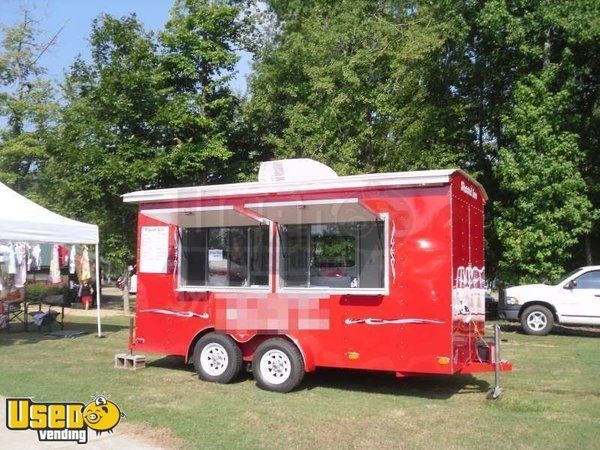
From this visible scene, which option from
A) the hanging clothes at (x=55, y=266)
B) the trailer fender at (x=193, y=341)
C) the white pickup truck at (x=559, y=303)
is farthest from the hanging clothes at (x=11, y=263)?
the white pickup truck at (x=559, y=303)

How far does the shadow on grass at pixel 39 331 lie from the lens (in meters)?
14.0

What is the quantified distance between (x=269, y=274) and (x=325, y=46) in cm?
1514

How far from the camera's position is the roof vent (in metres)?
9.53

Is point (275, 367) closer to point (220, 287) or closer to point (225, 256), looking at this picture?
point (220, 287)

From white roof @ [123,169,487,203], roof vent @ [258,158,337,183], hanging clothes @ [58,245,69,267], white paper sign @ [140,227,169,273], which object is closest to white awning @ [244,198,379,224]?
white roof @ [123,169,487,203]

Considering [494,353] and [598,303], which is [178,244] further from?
[598,303]

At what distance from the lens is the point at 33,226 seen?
1295 cm

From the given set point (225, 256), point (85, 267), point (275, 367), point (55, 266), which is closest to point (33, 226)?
point (225, 256)

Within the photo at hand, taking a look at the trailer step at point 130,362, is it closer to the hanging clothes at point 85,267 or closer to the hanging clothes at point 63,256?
the hanging clothes at point 85,267

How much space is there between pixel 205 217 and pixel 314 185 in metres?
1.88

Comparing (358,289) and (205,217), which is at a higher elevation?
(205,217)

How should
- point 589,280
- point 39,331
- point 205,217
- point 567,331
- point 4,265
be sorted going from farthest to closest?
1. point 4,265
2. point 567,331
3. point 39,331
4. point 589,280
5. point 205,217

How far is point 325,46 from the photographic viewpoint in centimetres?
2234

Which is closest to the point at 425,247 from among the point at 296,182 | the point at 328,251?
the point at 328,251
